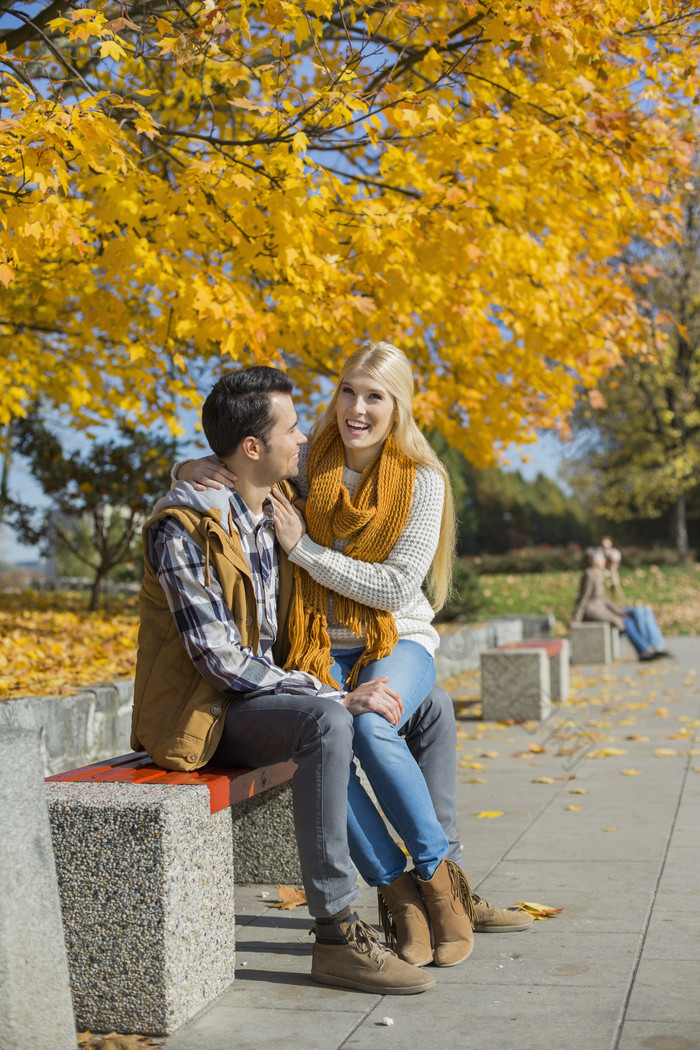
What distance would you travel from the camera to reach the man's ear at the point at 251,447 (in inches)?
131

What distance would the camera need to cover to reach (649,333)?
804 centimetres

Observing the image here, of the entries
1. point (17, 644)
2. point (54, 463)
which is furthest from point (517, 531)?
point (17, 644)

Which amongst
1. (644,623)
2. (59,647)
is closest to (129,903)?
(59,647)

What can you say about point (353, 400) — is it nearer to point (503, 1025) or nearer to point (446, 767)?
point (446, 767)

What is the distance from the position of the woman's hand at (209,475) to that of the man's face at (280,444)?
0.37 feet

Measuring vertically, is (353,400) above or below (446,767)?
above

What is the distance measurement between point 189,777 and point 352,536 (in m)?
1.02

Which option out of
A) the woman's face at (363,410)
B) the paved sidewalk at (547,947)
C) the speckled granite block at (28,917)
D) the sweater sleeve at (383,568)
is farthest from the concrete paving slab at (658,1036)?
the woman's face at (363,410)

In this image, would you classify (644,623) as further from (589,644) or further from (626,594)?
(626,594)

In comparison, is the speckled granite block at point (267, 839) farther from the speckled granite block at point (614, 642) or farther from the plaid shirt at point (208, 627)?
the speckled granite block at point (614, 642)

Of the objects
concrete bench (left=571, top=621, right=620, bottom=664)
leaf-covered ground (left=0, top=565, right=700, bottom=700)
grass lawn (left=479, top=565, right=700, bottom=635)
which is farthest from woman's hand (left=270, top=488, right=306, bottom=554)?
grass lawn (left=479, top=565, right=700, bottom=635)

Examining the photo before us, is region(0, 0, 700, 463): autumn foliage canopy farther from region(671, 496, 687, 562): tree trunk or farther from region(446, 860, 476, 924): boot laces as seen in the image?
region(671, 496, 687, 562): tree trunk

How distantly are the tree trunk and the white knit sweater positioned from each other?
24679mm

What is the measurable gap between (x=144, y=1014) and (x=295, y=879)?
1.41 meters
